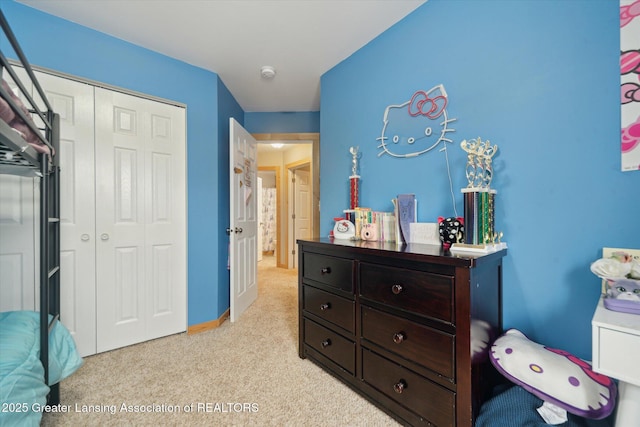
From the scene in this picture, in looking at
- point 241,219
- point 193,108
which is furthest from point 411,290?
point 193,108

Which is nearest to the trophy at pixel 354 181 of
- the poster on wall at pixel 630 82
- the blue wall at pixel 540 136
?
the blue wall at pixel 540 136

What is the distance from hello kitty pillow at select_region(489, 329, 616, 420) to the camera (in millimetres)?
880

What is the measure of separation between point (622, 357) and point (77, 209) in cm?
293

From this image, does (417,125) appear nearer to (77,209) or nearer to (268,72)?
(268,72)

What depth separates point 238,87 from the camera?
284 cm

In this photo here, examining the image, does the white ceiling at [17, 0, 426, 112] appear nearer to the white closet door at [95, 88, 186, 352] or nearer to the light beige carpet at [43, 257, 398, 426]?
the white closet door at [95, 88, 186, 352]

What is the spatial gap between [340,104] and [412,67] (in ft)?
2.38

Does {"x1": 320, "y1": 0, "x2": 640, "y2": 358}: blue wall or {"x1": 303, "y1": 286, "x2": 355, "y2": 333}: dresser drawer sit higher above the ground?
{"x1": 320, "y1": 0, "x2": 640, "y2": 358}: blue wall

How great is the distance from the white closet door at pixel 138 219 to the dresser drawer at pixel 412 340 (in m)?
1.85

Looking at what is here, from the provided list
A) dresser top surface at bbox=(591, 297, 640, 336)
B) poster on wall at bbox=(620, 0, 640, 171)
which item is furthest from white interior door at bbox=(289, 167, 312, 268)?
dresser top surface at bbox=(591, 297, 640, 336)

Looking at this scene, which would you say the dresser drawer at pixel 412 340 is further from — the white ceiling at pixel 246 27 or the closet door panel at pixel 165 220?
the white ceiling at pixel 246 27

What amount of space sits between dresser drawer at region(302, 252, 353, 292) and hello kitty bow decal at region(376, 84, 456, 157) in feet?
2.91

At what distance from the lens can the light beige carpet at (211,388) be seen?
1.34m

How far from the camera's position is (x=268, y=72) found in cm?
247
